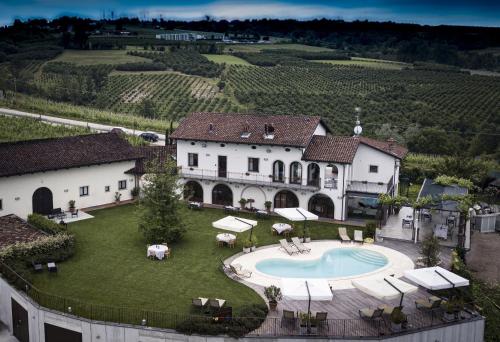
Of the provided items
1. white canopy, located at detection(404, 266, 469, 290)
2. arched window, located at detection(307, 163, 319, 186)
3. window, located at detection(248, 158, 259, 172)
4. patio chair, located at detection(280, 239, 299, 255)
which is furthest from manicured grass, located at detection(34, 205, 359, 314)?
white canopy, located at detection(404, 266, 469, 290)

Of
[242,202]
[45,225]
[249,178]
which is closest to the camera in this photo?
[45,225]

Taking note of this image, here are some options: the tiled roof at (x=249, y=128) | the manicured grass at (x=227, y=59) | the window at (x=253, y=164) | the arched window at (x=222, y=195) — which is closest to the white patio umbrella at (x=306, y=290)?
the tiled roof at (x=249, y=128)

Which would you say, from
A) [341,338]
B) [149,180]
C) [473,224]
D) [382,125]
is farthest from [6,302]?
[382,125]

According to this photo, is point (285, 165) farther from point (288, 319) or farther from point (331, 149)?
point (288, 319)

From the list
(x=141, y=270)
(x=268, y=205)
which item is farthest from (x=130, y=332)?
(x=268, y=205)

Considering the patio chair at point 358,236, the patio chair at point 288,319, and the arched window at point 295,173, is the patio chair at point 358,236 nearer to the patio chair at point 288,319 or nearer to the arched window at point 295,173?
the arched window at point 295,173

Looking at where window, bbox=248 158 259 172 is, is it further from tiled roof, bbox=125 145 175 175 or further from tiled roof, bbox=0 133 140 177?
tiled roof, bbox=0 133 140 177
